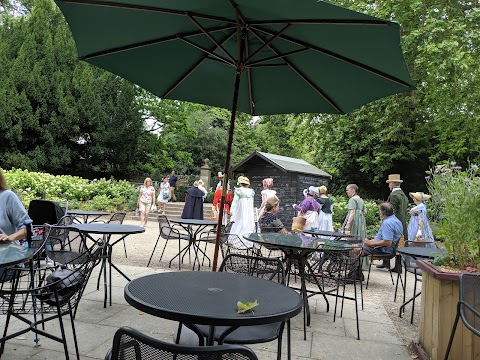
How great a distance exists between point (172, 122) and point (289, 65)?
22255 mm

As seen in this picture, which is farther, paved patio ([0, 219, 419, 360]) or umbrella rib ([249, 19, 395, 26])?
paved patio ([0, 219, 419, 360])

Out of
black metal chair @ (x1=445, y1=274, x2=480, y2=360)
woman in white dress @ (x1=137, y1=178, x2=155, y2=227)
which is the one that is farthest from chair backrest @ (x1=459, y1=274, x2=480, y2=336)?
woman in white dress @ (x1=137, y1=178, x2=155, y2=227)

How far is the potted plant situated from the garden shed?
11.1m

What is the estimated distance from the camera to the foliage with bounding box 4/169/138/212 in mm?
15120

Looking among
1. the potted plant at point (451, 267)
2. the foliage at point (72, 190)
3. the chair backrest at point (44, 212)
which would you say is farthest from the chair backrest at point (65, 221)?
the foliage at point (72, 190)

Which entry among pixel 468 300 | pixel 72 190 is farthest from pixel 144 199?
pixel 468 300

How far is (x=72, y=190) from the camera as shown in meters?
16.6

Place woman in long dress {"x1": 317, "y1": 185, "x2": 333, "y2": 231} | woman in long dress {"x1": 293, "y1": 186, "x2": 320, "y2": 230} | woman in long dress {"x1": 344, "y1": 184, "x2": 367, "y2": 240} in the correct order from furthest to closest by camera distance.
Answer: woman in long dress {"x1": 317, "y1": 185, "x2": 333, "y2": 231} → woman in long dress {"x1": 293, "y1": 186, "x2": 320, "y2": 230} → woman in long dress {"x1": 344, "y1": 184, "x2": 367, "y2": 240}

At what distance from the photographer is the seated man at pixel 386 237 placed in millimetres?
6090

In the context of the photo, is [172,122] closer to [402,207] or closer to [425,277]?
[402,207]

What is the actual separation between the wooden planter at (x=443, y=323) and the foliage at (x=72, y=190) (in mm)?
13676

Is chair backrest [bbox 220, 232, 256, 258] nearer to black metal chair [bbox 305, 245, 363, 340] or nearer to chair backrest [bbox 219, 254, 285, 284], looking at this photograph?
chair backrest [bbox 219, 254, 285, 284]

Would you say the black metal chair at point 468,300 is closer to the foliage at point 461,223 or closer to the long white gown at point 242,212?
the foliage at point 461,223

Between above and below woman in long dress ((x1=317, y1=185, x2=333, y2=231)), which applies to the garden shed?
above
